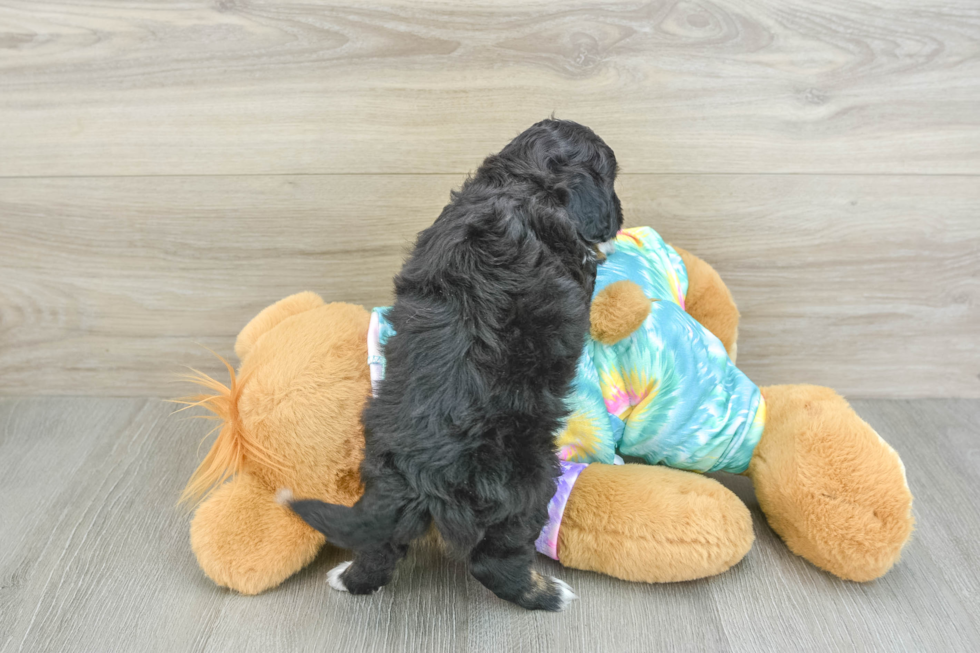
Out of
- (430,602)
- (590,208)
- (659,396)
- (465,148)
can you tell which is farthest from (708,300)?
(430,602)

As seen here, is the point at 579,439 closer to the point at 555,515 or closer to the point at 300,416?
the point at 555,515

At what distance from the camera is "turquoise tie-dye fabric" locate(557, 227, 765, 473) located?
2.89ft

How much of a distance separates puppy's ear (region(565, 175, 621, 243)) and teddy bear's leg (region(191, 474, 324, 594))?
52 centimetres

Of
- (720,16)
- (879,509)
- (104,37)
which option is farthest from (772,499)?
(104,37)

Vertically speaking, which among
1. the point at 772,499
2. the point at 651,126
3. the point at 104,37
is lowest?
the point at 772,499

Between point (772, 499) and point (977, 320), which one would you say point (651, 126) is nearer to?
point (772, 499)

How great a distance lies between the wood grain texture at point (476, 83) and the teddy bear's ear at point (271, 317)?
0.78ft

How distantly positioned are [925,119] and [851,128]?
117mm

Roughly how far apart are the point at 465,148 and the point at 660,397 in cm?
52

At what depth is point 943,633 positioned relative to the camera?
2.69 feet

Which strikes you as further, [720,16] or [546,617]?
[720,16]

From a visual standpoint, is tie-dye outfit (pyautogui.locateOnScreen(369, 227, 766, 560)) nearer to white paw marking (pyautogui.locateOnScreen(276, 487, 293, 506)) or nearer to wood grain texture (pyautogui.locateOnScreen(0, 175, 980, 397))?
white paw marking (pyautogui.locateOnScreen(276, 487, 293, 506))

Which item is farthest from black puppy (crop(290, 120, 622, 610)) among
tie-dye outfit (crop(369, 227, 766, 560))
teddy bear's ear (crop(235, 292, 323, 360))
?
teddy bear's ear (crop(235, 292, 323, 360))

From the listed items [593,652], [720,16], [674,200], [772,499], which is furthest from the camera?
[674,200]
